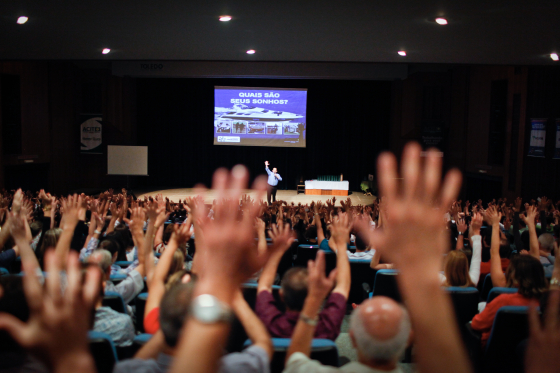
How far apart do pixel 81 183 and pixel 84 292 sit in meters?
15.0

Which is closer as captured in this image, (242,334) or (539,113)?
(242,334)

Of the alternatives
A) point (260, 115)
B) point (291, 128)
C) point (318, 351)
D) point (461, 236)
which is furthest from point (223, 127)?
point (318, 351)

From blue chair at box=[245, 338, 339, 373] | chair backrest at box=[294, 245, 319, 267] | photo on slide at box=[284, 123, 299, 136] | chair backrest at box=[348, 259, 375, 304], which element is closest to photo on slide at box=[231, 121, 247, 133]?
photo on slide at box=[284, 123, 299, 136]

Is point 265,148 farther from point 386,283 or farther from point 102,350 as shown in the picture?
point 102,350

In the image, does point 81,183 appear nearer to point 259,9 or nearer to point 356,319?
point 259,9

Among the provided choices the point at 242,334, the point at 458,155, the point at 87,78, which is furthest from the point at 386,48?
the point at 87,78

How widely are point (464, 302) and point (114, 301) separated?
210 centimetres

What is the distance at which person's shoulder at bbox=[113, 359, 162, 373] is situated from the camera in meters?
1.07

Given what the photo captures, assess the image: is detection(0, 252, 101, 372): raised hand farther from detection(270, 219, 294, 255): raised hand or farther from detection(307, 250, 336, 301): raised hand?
detection(307, 250, 336, 301): raised hand

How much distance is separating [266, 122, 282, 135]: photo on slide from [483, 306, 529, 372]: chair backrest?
504 inches

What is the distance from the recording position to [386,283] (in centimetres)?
307

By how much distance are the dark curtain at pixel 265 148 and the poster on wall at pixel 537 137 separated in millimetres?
6165

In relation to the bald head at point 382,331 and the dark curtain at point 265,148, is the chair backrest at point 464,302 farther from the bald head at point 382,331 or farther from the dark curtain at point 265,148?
the dark curtain at point 265,148

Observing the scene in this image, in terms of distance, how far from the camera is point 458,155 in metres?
13.1
